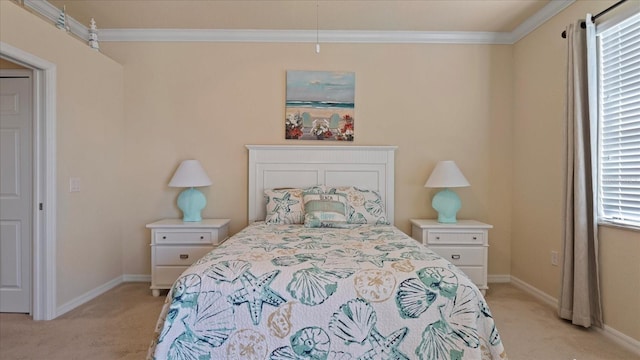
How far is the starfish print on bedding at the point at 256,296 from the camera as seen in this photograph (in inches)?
69.3

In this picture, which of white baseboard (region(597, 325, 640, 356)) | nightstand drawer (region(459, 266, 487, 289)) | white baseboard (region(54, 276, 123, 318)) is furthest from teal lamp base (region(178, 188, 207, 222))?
white baseboard (region(597, 325, 640, 356))

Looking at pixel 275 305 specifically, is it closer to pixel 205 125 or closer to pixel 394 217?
pixel 394 217

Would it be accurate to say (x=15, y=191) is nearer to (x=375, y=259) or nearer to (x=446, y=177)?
(x=375, y=259)

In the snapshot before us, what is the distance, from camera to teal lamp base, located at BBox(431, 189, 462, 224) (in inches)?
140

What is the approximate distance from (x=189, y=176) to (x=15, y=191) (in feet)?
4.45

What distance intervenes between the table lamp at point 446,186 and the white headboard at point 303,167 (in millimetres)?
522

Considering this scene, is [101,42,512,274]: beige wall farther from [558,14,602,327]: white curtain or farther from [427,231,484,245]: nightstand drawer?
[558,14,602,327]: white curtain

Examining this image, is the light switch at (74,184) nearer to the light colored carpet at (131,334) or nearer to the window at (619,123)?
the light colored carpet at (131,334)

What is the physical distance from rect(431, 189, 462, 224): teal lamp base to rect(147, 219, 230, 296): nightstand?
219cm

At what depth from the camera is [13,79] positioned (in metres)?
2.92

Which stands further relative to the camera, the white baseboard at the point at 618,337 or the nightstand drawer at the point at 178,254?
the nightstand drawer at the point at 178,254

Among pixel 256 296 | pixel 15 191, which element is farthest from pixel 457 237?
pixel 15 191

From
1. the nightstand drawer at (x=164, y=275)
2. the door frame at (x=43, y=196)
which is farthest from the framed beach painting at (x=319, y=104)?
the door frame at (x=43, y=196)

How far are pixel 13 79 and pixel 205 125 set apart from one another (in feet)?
5.22
